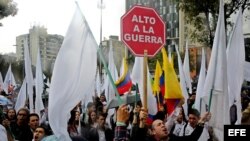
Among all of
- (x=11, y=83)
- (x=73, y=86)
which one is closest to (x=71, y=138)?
(x=73, y=86)

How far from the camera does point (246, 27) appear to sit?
45344mm

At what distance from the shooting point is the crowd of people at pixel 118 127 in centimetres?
496

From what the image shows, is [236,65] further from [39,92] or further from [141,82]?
[39,92]

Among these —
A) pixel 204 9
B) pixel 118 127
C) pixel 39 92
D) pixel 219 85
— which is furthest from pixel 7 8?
pixel 118 127

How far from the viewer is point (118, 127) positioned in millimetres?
4520

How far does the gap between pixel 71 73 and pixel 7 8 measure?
15691 millimetres

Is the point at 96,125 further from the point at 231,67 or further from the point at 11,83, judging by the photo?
the point at 11,83

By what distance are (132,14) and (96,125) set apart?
1848mm

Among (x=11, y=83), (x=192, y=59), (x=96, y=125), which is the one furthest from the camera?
(x=192, y=59)

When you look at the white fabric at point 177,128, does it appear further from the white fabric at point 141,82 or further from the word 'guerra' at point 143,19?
the word 'guerra' at point 143,19

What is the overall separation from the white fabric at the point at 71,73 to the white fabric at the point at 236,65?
271 centimetres

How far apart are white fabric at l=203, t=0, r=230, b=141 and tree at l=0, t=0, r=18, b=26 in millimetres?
14598

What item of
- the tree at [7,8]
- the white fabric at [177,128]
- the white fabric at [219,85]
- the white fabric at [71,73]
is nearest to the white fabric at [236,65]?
the white fabric at [219,85]

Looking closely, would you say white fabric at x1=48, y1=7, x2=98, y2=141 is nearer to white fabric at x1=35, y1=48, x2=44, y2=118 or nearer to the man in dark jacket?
the man in dark jacket
